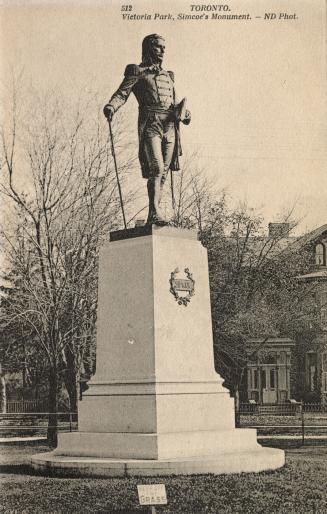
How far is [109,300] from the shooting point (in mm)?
11875

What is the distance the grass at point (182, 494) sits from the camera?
849cm

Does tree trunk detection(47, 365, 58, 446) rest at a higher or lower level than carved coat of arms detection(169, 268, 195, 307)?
lower

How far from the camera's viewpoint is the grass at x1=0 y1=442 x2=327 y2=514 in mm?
8492

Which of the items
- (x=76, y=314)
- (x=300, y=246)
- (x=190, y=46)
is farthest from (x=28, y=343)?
(x=190, y=46)

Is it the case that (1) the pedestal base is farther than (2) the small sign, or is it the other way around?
(1) the pedestal base

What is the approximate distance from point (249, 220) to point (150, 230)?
502 inches

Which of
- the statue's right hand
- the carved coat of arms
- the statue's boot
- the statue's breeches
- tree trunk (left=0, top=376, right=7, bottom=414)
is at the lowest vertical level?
tree trunk (left=0, top=376, right=7, bottom=414)

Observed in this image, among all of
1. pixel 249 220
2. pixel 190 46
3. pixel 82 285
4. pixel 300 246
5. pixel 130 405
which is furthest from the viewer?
pixel 300 246

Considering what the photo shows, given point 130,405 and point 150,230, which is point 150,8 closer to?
point 150,230

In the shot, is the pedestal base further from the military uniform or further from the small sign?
the military uniform

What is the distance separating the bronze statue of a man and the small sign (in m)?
4.65

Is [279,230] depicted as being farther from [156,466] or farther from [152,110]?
[156,466]

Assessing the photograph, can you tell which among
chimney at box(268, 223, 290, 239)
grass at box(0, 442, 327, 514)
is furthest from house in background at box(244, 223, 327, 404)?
grass at box(0, 442, 327, 514)

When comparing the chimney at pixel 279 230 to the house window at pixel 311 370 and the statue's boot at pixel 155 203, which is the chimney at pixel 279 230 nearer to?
the statue's boot at pixel 155 203
